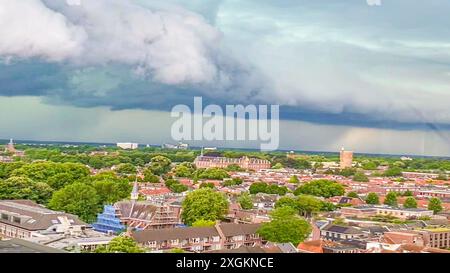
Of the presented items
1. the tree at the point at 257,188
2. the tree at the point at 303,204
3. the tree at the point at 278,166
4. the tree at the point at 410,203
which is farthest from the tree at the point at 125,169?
the tree at the point at 410,203

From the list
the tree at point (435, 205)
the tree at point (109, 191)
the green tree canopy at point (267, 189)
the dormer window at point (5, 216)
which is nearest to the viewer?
the dormer window at point (5, 216)

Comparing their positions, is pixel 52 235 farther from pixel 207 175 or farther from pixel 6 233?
pixel 207 175

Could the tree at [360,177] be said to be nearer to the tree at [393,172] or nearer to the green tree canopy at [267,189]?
the tree at [393,172]

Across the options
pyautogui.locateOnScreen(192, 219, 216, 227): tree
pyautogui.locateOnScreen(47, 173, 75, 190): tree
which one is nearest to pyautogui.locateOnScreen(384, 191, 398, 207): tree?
pyautogui.locateOnScreen(192, 219, 216, 227): tree

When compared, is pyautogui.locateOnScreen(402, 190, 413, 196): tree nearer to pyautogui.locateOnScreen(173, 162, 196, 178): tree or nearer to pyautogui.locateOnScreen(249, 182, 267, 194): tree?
pyautogui.locateOnScreen(249, 182, 267, 194): tree

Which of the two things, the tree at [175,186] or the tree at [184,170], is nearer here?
the tree at [175,186]

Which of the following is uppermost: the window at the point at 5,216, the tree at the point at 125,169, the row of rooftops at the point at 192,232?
the tree at the point at 125,169
